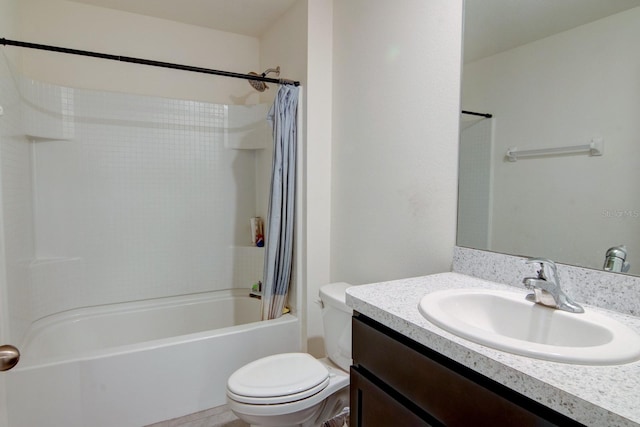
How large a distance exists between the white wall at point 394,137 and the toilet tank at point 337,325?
0.93 feet

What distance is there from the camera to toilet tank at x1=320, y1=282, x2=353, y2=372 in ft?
5.06

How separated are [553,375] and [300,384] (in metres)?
1.02

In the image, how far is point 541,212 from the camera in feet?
3.60

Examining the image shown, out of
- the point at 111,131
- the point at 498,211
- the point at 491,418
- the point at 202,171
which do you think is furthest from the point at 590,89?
the point at 111,131

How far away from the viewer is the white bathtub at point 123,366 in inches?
61.1

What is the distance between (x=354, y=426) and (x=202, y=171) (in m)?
2.15

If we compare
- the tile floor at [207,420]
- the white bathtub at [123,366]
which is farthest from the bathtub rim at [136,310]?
the tile floor at [207,420]

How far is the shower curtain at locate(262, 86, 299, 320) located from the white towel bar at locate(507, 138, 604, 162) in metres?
1.22

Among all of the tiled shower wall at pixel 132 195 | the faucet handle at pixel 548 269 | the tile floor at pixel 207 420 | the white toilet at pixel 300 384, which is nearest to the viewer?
the faucet handle at pixel 548 269

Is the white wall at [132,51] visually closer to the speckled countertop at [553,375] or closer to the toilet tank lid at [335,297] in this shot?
the toilet tank lid at [335,297]

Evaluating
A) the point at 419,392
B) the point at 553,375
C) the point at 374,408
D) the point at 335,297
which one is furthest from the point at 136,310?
the point at 553,375

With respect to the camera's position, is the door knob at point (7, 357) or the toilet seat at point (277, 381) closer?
the door knob at point (7, 357)

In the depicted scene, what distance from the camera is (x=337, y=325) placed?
1.59m

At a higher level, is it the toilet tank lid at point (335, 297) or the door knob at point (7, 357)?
the door knob at point (7, 357)
